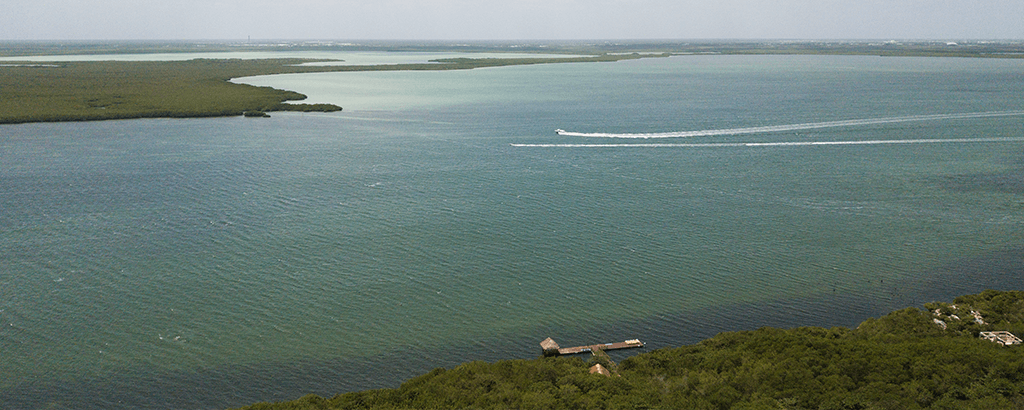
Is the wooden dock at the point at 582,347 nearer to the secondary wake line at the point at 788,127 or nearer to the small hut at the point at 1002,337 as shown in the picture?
the small hut at the point at 1002,337

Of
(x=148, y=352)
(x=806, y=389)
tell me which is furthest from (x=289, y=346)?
(x=806, y=389)

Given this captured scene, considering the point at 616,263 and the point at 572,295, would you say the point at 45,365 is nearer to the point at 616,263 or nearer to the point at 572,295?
the point at 572,295

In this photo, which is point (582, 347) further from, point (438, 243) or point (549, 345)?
point (438, 243)

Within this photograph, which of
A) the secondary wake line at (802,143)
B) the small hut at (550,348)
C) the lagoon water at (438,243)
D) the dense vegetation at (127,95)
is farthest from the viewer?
the dense vegetation at (127,95)

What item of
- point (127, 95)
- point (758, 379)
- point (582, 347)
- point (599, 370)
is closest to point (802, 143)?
point (582, 347)

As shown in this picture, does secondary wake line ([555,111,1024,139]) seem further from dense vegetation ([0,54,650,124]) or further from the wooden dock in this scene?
the wooden dock

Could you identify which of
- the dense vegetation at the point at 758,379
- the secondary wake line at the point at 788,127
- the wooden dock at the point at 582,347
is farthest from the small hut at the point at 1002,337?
the secondary wake line at the point at 788,127
